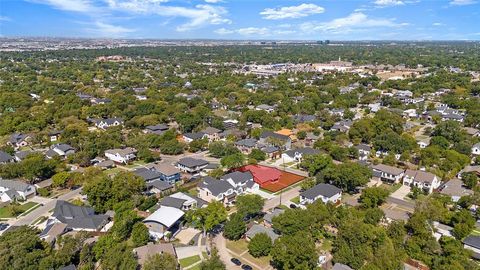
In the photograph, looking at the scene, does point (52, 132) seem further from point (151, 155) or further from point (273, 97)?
point (273, 97)

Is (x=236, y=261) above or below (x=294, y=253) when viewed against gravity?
below

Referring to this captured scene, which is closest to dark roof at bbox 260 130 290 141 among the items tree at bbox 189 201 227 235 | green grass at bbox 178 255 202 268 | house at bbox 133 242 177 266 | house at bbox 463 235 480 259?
tree at bbox 189 201 227 235

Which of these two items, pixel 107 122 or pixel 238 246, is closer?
pixel 238 246

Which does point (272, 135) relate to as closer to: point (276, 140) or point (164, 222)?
point (276, 140)

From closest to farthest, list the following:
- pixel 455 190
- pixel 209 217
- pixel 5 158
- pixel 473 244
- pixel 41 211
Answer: pixel 473 244 < pixel 209 217 < pixel 41 211 < pixel 455 190 < pixel 5 158

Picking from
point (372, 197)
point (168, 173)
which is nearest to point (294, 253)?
point (372, 197)

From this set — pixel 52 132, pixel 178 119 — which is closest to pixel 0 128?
pixel 52 132
